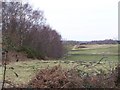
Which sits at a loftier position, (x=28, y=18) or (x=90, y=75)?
(x=28, y=18)

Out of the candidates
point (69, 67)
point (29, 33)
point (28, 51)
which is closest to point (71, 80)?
point (69, 67)

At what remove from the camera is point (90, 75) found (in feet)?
26.0

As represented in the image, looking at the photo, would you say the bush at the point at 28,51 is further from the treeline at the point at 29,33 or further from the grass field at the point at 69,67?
the grass field at the point at 69,67

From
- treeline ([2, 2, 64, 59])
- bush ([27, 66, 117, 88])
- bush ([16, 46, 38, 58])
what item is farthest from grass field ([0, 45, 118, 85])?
treeline ([2, 2, 64, 59])

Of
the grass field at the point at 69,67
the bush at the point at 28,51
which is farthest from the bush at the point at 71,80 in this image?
the bush at the point at 28,51

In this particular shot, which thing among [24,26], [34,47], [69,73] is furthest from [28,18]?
[69,73]

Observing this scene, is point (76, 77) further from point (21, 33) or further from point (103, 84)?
point (21, 33)

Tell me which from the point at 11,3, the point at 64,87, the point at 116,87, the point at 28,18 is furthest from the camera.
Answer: the point at 28,18

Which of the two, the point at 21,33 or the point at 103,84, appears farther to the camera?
the point at 21,33

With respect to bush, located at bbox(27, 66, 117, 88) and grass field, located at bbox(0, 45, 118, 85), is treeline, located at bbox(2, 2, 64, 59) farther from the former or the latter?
bush, located at bbox(27, 66, 117, 88)

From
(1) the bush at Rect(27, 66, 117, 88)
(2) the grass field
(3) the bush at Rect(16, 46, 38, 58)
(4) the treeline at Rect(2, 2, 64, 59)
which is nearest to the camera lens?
(1) the bush at Rect(27, 66, 117, 88)

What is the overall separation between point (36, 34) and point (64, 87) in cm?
3762

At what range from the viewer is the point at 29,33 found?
1768 inches

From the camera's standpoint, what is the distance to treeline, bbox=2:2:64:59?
135ft
